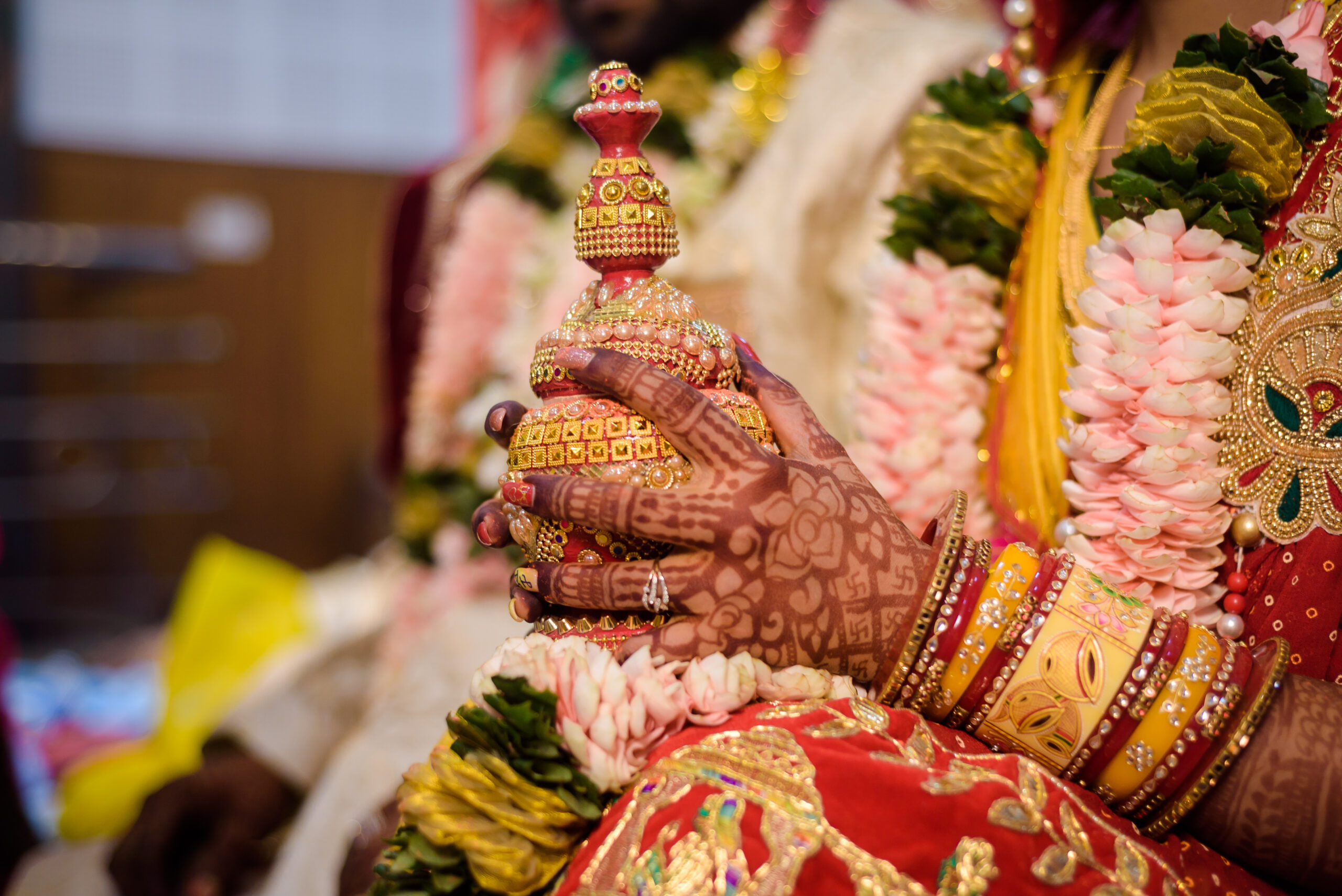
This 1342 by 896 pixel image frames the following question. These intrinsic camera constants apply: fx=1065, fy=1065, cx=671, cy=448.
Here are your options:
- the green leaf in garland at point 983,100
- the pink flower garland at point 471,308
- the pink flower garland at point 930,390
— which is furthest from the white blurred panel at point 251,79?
the pink flower garland at point 930,390

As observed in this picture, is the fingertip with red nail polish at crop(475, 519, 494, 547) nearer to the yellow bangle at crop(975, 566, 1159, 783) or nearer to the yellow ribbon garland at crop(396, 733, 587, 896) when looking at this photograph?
the yellow ribbon garland at crop(396, 733, 587, 896)

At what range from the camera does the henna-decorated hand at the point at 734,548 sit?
768mm

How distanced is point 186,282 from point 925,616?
4.85 meters

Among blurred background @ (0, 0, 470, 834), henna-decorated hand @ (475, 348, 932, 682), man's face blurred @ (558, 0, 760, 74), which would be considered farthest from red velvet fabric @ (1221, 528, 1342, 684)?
blurred background @ (0, 0, 470, 834)

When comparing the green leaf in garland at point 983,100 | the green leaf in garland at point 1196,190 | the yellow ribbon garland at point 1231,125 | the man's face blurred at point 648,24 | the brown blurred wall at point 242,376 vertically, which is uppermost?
the man's face blurred at point 648,24

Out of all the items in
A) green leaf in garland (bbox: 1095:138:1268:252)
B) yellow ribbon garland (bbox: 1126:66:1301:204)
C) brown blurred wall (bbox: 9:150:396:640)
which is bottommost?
brown blurred wall (bbox: 9:150:396:640)

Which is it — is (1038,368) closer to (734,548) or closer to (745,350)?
(745,350)

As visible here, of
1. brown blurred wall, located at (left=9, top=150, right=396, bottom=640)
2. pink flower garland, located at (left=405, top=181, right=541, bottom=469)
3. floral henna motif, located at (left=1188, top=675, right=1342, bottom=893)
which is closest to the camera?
floral henna motif, located at (left=1188, top=675, right=1342, bottom=893)

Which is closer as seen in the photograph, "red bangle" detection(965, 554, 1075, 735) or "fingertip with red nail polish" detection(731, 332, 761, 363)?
"red bangle" detection(965, 554, 1075, 735)

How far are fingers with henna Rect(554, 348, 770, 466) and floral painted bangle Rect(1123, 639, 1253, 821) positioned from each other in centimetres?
36

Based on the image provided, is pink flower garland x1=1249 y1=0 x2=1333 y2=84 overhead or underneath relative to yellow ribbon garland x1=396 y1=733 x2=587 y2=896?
overhead

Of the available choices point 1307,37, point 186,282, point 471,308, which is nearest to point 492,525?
point 1307,37

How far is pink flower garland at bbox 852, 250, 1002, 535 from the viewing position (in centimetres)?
118

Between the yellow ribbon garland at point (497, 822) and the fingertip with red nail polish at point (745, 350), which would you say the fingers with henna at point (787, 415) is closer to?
the fingertip with red nail polish at point (745, 350)
